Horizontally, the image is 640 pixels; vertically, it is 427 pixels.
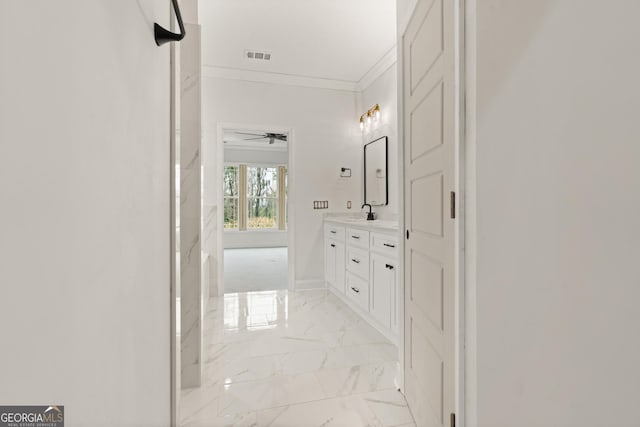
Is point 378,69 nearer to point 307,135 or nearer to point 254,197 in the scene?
point 307,135

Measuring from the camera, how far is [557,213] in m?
0.78

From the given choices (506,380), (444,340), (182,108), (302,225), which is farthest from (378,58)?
(506,380)

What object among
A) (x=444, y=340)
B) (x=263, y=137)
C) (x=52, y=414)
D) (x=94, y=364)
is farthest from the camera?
(x=263, y=137)

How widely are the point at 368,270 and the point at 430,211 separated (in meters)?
1.51

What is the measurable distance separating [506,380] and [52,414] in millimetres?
992

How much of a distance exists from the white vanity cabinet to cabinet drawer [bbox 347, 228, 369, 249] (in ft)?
0.67

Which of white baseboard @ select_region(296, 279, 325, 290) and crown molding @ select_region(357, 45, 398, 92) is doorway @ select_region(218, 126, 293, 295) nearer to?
crown molding @ select_region(357, 45, 398, 92)

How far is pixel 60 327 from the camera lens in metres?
0.34

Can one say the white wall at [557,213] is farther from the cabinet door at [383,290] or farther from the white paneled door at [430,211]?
the cabinet door at [383,290]

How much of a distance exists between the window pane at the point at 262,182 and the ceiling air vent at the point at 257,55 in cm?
523

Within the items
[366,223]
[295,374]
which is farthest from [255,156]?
[295,374]

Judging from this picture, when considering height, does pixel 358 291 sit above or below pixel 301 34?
below

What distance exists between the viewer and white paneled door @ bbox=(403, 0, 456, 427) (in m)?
1.17

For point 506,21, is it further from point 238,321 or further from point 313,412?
point 238,321
